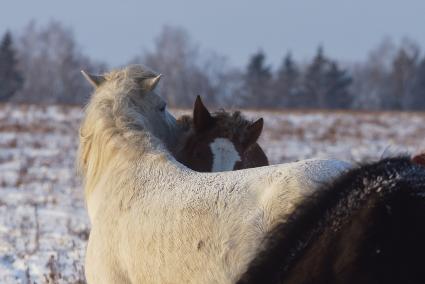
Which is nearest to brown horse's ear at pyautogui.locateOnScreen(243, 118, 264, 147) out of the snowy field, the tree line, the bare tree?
the snowy field

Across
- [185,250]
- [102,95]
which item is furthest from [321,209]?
[102,95]

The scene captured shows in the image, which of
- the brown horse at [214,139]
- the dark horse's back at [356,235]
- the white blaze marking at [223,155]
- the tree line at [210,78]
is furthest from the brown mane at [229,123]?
the tree line at [210,78]

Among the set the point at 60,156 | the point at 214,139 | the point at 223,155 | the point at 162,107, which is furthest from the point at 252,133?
the point at 60,156

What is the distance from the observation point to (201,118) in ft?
17.1

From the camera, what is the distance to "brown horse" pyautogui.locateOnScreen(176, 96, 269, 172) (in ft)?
15.6

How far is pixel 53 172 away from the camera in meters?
15.1

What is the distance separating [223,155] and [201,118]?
68 cm

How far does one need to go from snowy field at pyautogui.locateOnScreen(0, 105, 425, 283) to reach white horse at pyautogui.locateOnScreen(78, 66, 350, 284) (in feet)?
1.63

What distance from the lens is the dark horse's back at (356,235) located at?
75.5 inches

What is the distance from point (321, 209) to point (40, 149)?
17037 millimetres

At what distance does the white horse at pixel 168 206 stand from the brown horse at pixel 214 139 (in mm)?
775

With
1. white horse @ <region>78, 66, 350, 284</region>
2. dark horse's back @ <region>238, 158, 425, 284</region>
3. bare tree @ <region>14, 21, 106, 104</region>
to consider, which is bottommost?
bare tree @ <region>14, 21, 106, 104</region>

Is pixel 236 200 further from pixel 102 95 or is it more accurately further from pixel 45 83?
pixel 45 83

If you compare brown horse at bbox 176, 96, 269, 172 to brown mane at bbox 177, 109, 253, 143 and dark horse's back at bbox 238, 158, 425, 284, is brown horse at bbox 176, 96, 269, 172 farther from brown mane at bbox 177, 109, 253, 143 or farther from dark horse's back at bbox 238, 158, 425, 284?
dark horse's back at bbox 238, 158, 425, 284
